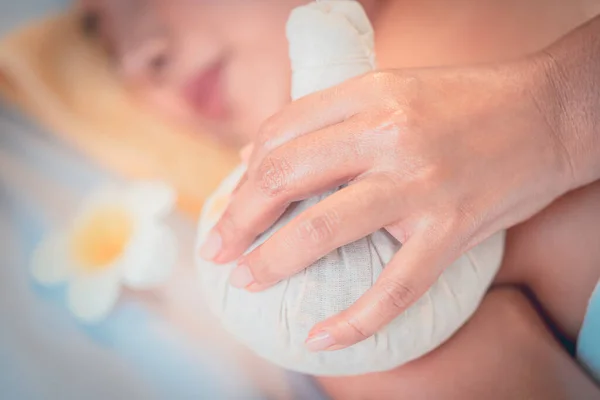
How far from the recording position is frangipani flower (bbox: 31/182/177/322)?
22.6 inches

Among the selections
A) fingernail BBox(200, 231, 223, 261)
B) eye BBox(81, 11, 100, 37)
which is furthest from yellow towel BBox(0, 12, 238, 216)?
fingernail BBox(200, 231, 223, 261)

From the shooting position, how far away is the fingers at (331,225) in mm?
456

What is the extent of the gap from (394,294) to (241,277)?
0.13m

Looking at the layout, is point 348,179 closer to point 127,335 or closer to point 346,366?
point 346,366

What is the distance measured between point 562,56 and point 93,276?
20.8 inches

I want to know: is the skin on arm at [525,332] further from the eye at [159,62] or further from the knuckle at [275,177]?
the eye at [159,62]

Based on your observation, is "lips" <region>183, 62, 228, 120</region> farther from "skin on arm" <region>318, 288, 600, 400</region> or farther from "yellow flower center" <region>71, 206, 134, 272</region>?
"skin on arm" <region>318, 288, 600, 400</region>

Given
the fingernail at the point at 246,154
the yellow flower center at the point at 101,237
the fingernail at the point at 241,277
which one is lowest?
the fingernail at the point at 241,277

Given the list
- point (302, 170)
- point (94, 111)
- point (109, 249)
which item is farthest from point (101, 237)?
point (302, 170)

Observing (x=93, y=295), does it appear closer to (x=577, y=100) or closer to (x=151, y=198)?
(x=151, y=198)

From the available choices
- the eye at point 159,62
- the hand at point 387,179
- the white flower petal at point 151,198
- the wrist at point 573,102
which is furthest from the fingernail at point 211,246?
the wrist at point 573,102

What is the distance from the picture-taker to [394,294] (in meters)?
0.46

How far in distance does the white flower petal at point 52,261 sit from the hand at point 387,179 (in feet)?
0.53

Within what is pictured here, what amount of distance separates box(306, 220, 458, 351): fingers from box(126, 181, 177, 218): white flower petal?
24 cm
